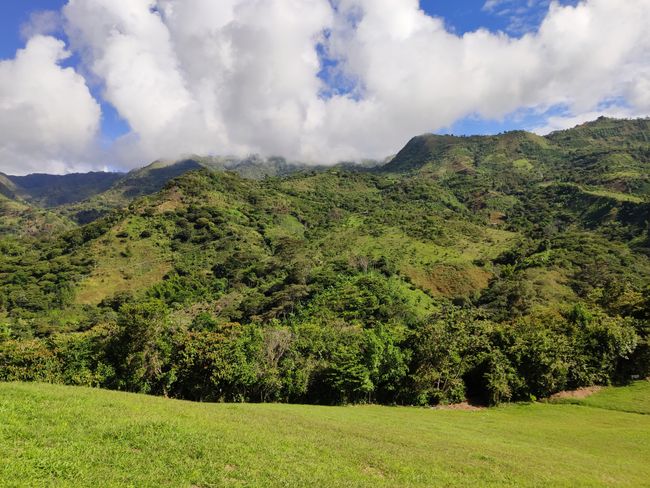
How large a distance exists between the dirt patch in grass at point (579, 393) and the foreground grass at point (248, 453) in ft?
79.5

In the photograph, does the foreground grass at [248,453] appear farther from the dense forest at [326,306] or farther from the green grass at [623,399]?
the dense forest at [326,306]

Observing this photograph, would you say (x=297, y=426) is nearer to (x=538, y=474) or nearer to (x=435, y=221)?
(x=538, y=474)

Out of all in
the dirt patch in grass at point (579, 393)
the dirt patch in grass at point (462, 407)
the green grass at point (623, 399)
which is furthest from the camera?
the dirt patch in grass at point (579, 393)

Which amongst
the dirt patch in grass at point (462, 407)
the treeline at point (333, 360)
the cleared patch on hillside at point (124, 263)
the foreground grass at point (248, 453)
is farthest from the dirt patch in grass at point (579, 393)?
the cleared patch on hillside at point (124, 263)

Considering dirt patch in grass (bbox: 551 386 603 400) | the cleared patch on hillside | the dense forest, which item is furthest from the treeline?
the cleared patch on hillside

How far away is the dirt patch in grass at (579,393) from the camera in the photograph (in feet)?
178

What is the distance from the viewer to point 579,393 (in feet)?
181

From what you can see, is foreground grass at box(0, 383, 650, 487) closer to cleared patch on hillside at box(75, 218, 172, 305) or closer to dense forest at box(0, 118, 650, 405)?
dense forest at box(0, 118, 650, 405)

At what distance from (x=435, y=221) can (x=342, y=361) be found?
140026mm

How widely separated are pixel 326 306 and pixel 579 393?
194 feet

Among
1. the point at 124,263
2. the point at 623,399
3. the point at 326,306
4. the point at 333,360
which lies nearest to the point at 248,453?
the point at 333,360

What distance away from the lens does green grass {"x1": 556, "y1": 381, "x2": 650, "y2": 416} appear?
47.8 meters

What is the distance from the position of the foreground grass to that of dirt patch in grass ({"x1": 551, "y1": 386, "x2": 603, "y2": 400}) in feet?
79.5

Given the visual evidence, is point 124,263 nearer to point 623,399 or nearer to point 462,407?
point 462,407
